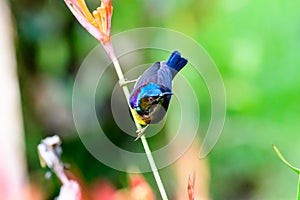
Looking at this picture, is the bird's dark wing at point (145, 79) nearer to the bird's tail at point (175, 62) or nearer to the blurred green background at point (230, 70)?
the bird's tail at point (175, 62)

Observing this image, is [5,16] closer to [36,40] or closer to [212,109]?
[36,40]

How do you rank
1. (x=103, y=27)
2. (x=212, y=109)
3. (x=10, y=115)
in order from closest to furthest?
(x=103, y=27) → (x=212, y=109) → (x=10, y=115)

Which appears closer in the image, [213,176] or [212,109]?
[212,109]

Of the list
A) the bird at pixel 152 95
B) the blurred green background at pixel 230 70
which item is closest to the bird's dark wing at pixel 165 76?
the bird at pixel 152 95

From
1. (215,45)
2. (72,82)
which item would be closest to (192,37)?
(215,45)

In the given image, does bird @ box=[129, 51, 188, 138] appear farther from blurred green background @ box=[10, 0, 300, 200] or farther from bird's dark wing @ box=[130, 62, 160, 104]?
blurred green background @ box=[10, 0, 300, 200]

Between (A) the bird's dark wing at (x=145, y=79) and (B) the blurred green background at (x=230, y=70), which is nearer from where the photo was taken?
(A) the bird's dark wing at (x=145, y=79)

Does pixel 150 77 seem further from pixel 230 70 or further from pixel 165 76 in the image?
pixel 230 70
